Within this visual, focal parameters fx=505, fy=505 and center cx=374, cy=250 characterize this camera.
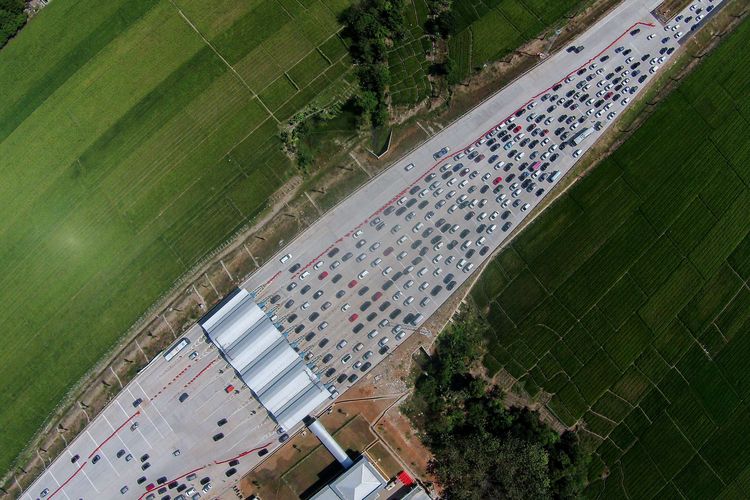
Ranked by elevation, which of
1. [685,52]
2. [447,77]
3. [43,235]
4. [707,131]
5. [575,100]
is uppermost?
[43,235]

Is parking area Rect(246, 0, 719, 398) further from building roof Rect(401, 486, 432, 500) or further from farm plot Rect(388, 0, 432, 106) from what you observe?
building roof Rect(401, 486, 432, 500)

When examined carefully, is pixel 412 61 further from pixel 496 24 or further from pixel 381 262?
pixel 381 262

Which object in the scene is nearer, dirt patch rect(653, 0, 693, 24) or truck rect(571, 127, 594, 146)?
truck rect(571, 127, 594, 146)

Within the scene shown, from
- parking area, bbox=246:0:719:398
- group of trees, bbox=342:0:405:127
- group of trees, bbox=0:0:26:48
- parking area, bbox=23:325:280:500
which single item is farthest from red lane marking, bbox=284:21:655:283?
group of trees, bbox=0:0:26:48

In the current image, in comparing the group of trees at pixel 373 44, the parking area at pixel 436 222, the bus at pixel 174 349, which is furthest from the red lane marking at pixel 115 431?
the group of trees at pixel 373 44

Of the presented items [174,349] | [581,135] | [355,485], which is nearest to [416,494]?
[355,485]

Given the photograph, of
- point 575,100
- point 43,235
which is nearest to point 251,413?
point 43,235

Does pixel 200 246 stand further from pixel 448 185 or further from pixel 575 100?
pixel 575 100
